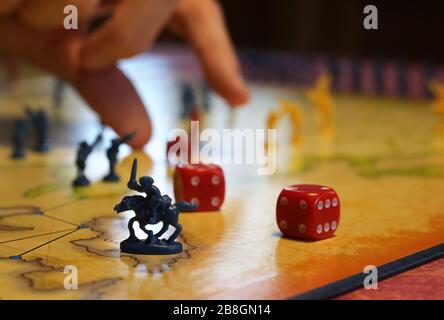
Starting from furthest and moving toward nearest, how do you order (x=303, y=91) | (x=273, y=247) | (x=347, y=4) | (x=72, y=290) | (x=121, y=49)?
(x=347, y=4), (x=303, y=91), (x=121, y=49), (x=273, y=247), (x=72, y=290)

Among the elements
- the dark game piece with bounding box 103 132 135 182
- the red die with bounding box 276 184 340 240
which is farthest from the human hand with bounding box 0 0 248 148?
the red die with bounding box 276 184 340 240

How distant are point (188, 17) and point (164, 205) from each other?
7.44 ft

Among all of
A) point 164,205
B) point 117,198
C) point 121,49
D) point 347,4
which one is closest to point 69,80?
point 121,49

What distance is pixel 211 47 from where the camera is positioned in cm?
441

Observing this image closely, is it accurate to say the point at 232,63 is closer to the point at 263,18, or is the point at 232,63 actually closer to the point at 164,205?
the point at 164,205

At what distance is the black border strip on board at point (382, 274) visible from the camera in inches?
79.4

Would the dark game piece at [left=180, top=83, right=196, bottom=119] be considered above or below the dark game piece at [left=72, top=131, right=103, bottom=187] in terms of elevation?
above

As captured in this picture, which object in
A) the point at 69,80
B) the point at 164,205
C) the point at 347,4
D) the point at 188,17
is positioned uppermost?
the point at 347,4

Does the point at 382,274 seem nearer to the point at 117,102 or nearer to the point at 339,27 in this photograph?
the point at 117,102

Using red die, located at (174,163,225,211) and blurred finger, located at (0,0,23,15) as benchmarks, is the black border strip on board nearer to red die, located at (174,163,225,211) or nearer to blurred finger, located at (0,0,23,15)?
red die, located at (174,163,225,211)

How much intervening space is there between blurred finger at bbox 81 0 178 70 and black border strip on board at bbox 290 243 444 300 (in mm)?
1685

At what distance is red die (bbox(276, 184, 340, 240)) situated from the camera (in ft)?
8.18

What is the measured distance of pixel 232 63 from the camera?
4.47 m

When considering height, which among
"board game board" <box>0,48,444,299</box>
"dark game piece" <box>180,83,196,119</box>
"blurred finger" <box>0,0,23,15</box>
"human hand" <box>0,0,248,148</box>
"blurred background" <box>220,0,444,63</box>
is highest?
"blurred background" <box>220,0,444,63</box>
